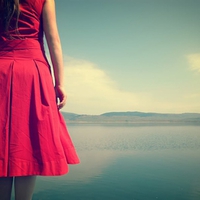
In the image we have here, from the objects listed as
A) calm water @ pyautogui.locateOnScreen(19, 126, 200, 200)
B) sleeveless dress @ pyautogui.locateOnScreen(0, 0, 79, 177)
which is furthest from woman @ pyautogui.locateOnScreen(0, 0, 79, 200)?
calm water @ pyautogui.locateOnScreen(19, 126, 200, 200)

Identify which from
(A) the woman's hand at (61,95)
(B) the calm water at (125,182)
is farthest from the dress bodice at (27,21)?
(B) the calm water at (125,182)

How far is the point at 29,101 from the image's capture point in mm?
1339

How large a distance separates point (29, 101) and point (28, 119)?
122 mm

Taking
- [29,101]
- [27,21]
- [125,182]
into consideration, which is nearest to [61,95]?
[29,101]

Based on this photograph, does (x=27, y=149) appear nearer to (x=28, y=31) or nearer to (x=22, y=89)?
(x=22, y=89)

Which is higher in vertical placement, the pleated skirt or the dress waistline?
the dress waistline

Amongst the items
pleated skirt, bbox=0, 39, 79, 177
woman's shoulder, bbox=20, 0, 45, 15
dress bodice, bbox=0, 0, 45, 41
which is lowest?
pleated skirt, bbox=0, 39, 79, 177

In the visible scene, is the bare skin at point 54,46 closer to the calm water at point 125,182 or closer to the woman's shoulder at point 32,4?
the woman's shoulder at point 32,4

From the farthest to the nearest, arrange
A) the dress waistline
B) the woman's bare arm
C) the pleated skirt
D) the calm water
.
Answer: the calm water
the woman's bare arm
the dress waistline
the pleated skirt

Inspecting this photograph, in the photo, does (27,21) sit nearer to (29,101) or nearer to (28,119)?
(29,101)

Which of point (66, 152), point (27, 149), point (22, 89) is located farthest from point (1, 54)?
point (66, 152)

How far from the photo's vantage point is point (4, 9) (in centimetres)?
141

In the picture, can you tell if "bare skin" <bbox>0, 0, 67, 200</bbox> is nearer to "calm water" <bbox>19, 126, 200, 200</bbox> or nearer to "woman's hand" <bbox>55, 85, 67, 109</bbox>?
"woman's hand" <bbox>55, 85, 67, 109</bbox>

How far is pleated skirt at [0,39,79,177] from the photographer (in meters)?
1.23
